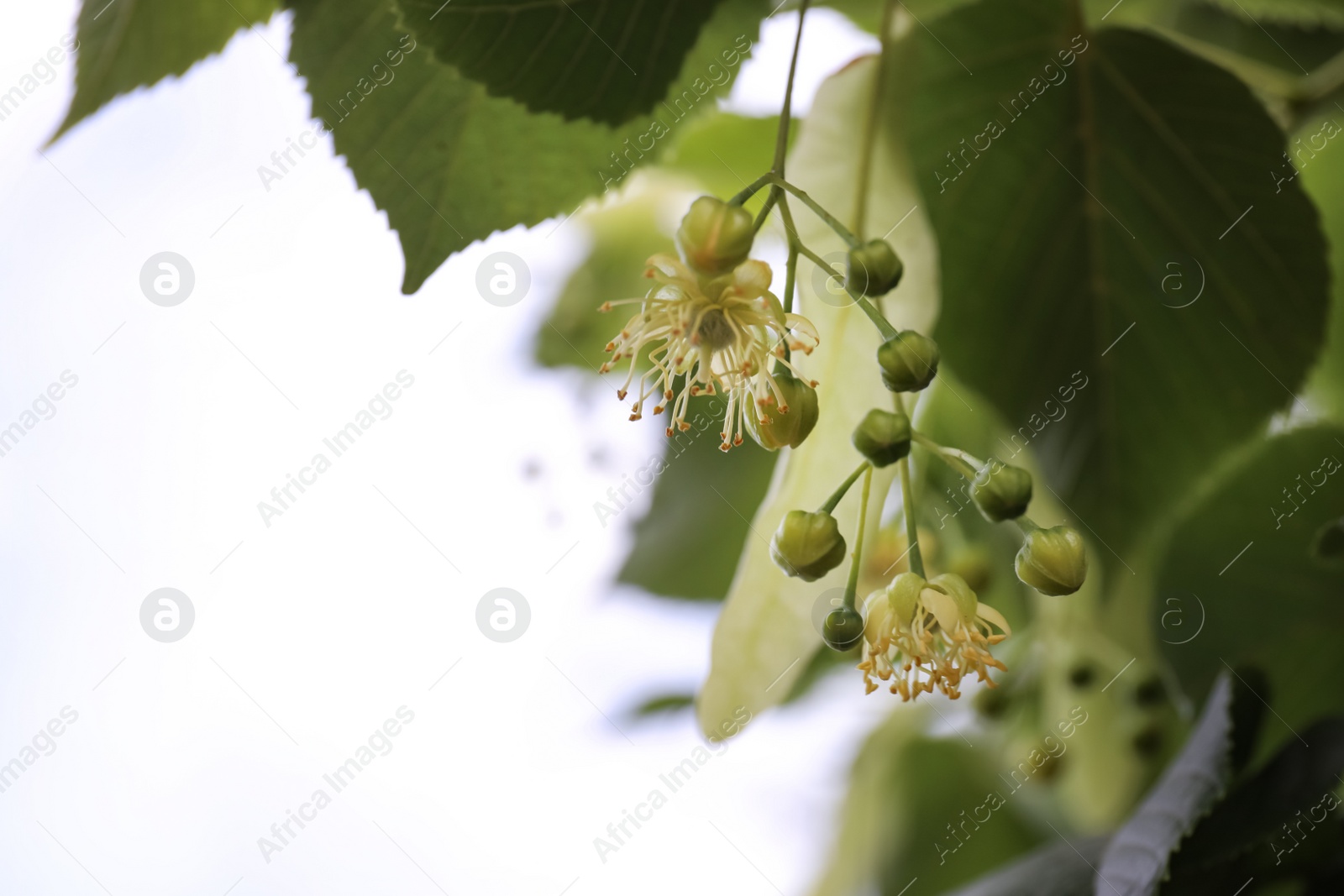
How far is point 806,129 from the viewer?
0.47m

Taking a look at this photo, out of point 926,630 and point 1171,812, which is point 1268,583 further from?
point 926,630

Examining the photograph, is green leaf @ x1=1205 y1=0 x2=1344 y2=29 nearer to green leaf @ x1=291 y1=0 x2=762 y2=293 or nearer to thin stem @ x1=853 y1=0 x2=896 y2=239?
thin stem @ x1=853 y1=0 x2=896 y2=239

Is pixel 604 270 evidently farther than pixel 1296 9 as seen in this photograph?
Yes

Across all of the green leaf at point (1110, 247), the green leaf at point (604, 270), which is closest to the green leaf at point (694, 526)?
the green leaf at point (604, 270)

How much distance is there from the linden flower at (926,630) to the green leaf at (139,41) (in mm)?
358

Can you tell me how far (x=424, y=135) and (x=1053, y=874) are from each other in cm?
49

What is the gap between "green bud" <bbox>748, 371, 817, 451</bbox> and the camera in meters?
0.33

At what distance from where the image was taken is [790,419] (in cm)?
33

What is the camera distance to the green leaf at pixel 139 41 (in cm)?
44

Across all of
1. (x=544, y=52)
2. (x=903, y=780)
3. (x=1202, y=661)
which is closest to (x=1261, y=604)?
(x=1202, y=661)
